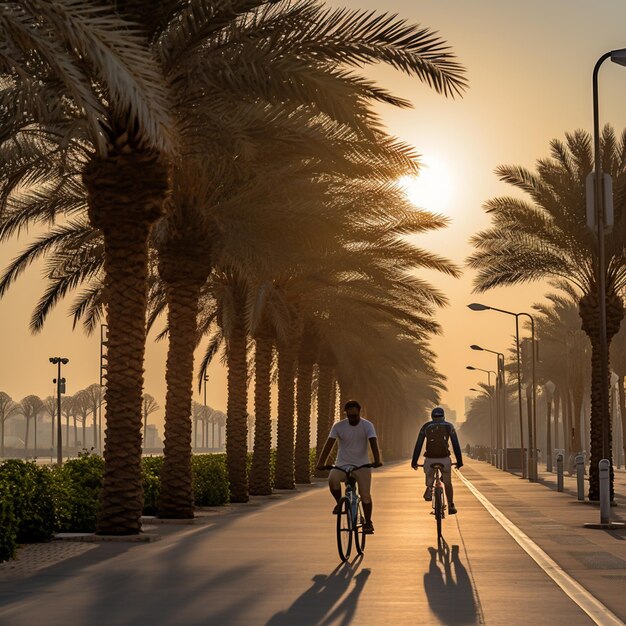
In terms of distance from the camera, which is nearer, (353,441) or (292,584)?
(292,584)

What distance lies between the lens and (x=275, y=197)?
91.6 ft

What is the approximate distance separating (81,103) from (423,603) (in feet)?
19.6

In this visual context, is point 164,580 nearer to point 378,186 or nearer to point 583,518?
point 583,518

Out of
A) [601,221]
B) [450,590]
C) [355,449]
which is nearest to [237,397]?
[601,221]

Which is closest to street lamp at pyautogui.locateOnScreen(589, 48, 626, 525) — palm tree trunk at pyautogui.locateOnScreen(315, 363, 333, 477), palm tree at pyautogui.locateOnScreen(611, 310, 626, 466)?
palm tree trunk at pyautogui.locateOnScreen(315, 363, 333, 477)

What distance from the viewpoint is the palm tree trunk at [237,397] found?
34.7 meters

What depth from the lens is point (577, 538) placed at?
20.8 m

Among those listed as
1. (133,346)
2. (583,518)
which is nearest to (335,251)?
(583,518)

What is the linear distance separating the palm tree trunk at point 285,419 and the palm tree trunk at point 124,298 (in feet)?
73.3

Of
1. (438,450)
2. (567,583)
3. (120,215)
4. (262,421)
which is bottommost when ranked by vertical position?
(567,583)

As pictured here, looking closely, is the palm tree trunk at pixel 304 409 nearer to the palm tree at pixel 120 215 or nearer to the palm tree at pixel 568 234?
the palm tree at pixel 568 234

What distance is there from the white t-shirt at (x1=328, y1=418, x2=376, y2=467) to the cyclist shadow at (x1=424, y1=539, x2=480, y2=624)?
5.13 ft

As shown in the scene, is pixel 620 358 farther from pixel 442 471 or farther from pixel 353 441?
pixel 353 441

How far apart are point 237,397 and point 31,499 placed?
16.2 m
